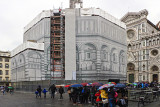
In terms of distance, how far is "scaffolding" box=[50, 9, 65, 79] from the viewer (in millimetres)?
43000

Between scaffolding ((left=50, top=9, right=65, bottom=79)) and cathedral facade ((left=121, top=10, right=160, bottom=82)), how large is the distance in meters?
27.9

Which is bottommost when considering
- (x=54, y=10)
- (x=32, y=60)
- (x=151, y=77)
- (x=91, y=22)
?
(x=151, y=77)

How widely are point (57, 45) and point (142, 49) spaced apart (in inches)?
1168

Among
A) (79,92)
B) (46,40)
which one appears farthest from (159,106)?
(46,40)

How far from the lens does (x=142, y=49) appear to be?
60.0 metres

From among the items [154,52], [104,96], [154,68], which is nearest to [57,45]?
[154,52]

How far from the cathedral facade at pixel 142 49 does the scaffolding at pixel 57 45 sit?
1097 inches

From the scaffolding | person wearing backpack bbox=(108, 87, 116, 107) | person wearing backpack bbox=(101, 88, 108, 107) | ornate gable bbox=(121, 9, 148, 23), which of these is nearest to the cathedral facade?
ornate gable bbox=(121, 9, 148, 23)

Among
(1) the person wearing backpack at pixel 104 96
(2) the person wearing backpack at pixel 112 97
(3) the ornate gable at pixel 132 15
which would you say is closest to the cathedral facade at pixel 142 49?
(3) the ornate gable at pixel 132 15

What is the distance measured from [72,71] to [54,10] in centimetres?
1532

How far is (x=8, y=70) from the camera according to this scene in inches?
3164

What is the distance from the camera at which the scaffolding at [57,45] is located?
4300cm

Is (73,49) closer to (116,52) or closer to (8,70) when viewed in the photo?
(116,52)

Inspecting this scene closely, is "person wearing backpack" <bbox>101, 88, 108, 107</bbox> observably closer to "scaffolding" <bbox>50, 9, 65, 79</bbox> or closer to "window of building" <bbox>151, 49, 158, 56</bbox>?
"scaffolding" <bbox>50, 9, 65, 79</bbox>
